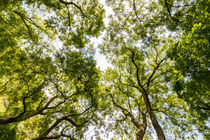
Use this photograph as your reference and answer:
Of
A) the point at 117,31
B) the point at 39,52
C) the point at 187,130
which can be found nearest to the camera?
the point at 39,52

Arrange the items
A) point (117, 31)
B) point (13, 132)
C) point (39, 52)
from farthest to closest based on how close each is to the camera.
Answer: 1. point (117, 31)
2. point (39, 52)
3. point (13, 132)

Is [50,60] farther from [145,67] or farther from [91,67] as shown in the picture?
[145,67]

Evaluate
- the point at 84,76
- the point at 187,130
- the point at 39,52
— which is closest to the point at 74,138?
the point at 84,76

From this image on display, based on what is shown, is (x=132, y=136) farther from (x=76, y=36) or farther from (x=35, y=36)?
(x=35, y=36)

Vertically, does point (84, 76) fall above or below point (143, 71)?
below

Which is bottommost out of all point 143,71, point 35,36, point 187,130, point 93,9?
point 187,130

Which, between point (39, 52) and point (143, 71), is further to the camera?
point (143, 71)

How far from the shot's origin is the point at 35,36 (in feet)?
32.3

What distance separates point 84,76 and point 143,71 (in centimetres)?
710

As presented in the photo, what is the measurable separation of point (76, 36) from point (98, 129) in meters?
10.2

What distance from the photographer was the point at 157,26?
8734mm

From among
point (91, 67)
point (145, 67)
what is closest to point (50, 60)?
point (91, 67)

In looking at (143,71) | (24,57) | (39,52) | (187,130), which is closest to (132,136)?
(187,130)

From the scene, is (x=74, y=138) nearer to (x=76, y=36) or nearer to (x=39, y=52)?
(x=39, y=52)
